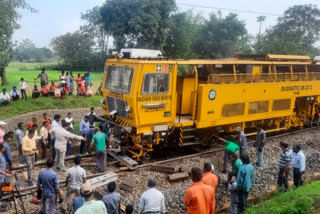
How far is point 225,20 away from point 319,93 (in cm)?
2155

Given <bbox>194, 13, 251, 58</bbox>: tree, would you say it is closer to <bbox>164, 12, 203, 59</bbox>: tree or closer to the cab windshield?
<bbox>164, 12, 203, 59</bbox>: tree

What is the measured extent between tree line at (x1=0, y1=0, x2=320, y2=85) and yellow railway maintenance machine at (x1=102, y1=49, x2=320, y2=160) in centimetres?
1207

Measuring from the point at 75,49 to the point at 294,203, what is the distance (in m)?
37.6

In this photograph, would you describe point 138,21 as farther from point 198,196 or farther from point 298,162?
point 198,196

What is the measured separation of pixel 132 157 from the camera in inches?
400

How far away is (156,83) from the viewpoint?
9492 millimetres

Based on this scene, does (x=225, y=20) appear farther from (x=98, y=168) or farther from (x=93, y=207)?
(x=93, y=207)

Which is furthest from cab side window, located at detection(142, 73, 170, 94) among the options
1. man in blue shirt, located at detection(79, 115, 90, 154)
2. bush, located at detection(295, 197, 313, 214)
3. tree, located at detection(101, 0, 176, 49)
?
tree, located at detection(101, 0, 176, 49)

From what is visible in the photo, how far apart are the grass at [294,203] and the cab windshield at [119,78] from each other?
5.14 meters

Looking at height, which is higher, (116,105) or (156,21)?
(156,21)

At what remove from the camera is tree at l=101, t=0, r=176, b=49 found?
27594mm

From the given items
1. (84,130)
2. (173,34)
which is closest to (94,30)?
(173,34)

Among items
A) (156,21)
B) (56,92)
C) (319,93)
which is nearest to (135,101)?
(56,92)

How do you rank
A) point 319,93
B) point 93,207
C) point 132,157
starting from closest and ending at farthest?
point 93,207, point 132,157, point 319,93
